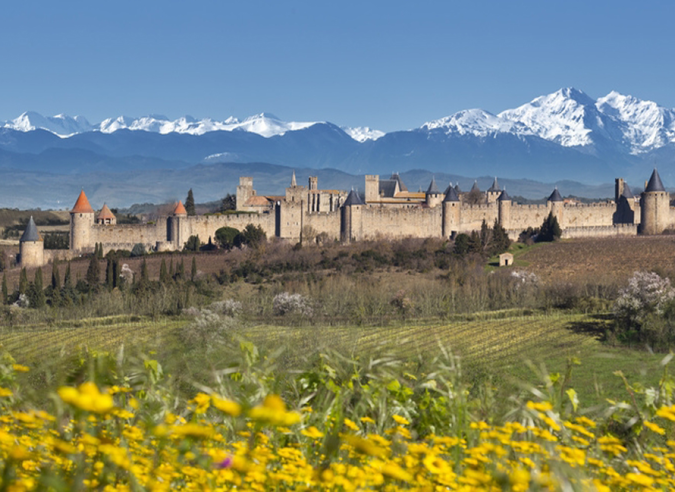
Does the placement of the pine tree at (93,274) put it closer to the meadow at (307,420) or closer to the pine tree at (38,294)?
the pine tree at (38,294)

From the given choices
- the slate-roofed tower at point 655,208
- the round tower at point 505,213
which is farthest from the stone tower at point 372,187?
the slate-roofed tower at point 655,208

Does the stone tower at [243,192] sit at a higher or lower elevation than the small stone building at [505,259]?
higher

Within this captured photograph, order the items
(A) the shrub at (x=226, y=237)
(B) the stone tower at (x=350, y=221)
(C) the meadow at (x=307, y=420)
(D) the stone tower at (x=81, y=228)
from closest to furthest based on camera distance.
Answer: (C) the meadow at (x=307, y=420), (A) the shrub at (x=226, y=237), (D) the stone tower at (x=81, y=228), (B) the stone tower at (x=350, y=221)

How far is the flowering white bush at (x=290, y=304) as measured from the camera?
33.2 meters

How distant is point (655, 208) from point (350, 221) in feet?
61.1

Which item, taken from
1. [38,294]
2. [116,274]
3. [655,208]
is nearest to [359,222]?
[116,274]

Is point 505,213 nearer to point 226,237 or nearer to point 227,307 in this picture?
point 226,237

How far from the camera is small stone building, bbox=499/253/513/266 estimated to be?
44312mm

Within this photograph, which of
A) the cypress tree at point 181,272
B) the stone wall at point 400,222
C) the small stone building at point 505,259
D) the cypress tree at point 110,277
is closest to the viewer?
the cypress tree at point 110,277

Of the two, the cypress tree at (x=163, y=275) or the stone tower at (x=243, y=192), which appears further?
the stone tower at (x=243, y=192)

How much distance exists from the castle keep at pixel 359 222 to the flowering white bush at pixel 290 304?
13.7 metres

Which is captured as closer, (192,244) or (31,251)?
(31,251)

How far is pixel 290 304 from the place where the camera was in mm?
34219

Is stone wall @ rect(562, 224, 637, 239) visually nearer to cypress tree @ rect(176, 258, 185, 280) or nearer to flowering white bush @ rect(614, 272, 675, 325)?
flowering white bush @ rect(614, 272, 675, 325)
